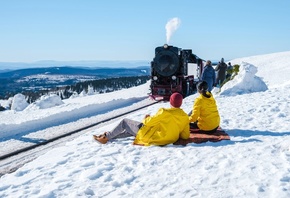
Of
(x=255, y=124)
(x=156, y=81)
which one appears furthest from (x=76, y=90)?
(x=255, y=124)

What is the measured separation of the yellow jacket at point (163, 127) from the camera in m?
7.22

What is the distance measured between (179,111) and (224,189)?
2.98 m

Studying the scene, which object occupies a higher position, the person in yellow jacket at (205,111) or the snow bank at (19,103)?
the person in yellow jacket at (205,111)

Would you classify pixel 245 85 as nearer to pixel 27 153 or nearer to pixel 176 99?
pixel 176 99

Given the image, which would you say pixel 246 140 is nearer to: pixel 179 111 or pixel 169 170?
pixel 179 111

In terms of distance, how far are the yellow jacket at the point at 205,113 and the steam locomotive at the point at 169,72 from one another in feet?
35.7

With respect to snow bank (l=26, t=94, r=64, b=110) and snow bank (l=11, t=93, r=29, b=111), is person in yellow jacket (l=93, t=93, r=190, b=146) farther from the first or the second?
snow bank (l=11, t=93, r=29, b=111)

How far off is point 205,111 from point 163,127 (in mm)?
1467

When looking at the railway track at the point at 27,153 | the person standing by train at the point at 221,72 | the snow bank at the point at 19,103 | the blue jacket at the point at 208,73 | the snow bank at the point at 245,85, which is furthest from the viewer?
the snow bank at the point at 19,103

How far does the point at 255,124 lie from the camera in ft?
30.2

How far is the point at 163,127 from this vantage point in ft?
23.6

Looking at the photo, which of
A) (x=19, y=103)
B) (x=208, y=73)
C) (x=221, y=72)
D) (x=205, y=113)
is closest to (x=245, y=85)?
(x=208, y=73)

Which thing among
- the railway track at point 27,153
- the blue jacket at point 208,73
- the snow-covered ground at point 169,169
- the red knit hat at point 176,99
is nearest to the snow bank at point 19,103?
the blue jacket at point 208,73

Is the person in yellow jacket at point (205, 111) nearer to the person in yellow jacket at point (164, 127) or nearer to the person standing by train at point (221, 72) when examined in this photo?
the person in yellow jacket at point (164, 127)
